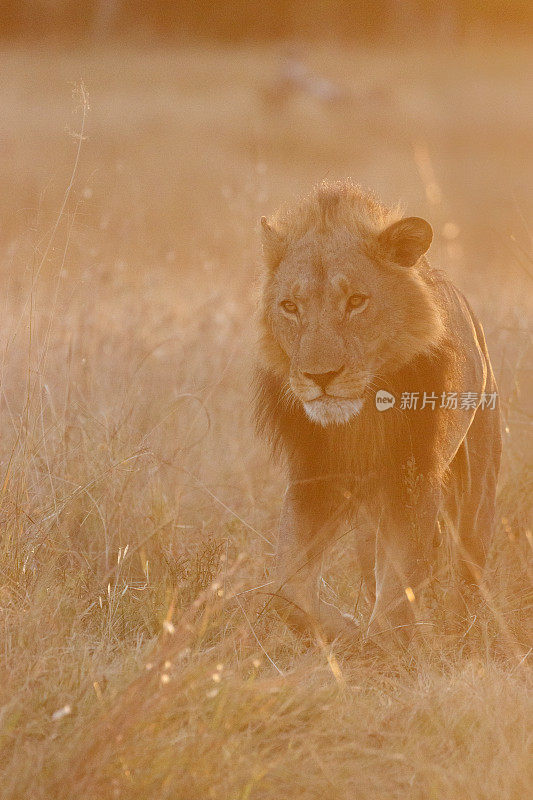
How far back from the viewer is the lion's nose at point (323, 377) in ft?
13.1

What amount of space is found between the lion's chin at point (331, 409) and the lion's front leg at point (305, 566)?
0.47m

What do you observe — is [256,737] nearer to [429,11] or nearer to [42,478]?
[42,478]

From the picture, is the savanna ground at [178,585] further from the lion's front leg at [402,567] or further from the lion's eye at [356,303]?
the lion's eye at [356,303]

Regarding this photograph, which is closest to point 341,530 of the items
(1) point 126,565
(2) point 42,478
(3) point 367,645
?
(3) point 367,645

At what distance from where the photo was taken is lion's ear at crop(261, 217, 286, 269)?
14.9ft

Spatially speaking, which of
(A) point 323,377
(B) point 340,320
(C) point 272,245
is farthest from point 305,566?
(C) point 272,245

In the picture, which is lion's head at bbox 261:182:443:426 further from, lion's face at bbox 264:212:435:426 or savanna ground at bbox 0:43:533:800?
savanna ground at bbox 0:43:533:800

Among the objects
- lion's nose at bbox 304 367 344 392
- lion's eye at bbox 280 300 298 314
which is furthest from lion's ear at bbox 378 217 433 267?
lion's nose at bbox 304 367 344 392

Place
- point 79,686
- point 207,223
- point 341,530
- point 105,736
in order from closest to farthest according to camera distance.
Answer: point 105,736 → point 79,686 → point 341,530 → point 207,223

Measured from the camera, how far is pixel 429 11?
1154 inches

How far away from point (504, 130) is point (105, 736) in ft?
94.7

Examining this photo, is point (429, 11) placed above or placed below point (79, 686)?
above

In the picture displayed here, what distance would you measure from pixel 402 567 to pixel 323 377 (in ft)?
2.91

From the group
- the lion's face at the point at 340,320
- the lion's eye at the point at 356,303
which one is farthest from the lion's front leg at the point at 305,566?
the lion's eye at the point at 356,303
